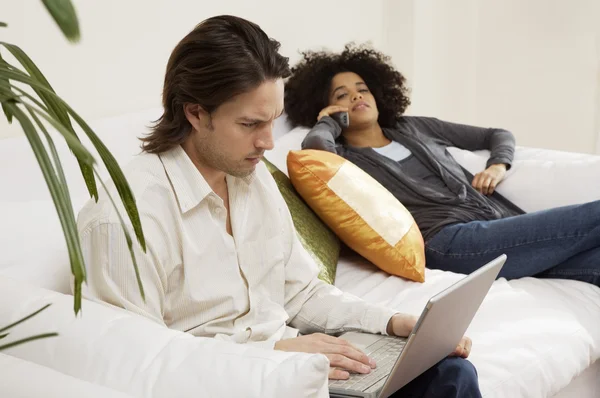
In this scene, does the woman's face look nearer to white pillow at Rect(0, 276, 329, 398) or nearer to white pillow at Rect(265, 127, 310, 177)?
white pillow at Rect(265, 127, 310, 177)

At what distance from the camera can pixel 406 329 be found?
61.2 inches

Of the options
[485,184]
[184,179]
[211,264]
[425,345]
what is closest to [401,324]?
[425,345]

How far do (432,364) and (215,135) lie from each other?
0.56 metres

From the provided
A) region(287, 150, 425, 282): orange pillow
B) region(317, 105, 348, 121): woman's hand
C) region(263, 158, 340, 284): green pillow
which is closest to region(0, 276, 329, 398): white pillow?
region(263, 158, 340, 284): green pillow

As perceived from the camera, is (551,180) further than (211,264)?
Yes

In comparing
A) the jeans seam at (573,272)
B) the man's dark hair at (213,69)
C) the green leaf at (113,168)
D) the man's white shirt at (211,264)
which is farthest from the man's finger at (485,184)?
the green leaf at (113,168)

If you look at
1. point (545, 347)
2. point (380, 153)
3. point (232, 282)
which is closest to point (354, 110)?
point (380, 153)

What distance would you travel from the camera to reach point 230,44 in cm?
149

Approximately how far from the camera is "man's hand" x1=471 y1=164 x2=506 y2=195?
2.62 meters

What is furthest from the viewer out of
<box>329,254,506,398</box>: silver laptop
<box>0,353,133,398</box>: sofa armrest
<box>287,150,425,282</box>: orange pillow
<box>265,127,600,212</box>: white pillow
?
<box>265,127,600,212</box>: white pillow

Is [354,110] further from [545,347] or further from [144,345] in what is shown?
[144,345]

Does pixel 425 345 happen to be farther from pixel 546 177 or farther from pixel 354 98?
pixel 354 98

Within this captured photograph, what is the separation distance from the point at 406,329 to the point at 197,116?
56 cm

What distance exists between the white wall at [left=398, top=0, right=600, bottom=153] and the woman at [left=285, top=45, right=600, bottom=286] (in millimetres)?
974
